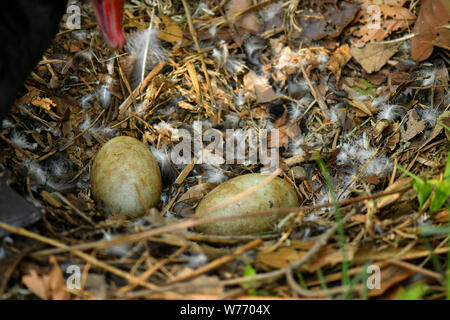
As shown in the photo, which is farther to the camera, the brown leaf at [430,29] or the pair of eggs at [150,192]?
the brown leaf at [430,29]

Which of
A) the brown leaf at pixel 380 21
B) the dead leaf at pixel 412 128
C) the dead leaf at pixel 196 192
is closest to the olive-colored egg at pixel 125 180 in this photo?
the dead leaf at pixel 196 192

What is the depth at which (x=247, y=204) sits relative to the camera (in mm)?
1721

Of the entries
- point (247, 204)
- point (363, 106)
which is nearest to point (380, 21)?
point (363, 106)

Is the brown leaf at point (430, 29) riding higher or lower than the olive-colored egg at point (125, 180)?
higher

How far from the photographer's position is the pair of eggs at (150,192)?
1.71 metres

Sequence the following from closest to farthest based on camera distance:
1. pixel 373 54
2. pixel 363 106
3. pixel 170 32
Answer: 1. pixel 363 106
2. pixel 373 54
3. pixel 170 32

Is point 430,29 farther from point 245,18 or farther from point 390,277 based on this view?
point 390,277

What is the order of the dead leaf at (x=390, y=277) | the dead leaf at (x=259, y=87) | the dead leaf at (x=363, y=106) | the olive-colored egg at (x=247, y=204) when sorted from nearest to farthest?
the dead leaf at (x=390, y=277), the olive-colored egg at (x=247, y=204), the dead leaf at (x=363, y=106), the dead leaf at (x=259, y=87)

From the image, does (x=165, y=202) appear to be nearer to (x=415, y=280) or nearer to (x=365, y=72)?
(x=415, y=280)

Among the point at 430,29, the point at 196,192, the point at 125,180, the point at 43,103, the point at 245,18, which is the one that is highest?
the point at 245,18

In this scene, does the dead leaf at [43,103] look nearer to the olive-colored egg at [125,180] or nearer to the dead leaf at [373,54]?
the olive-colored egg at [125,180]

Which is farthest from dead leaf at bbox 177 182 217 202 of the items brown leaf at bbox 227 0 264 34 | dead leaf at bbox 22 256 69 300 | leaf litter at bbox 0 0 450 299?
brown leaf at bbox 227 0 264 34

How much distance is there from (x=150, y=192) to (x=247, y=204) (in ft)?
1.60

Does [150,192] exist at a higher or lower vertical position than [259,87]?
lower
